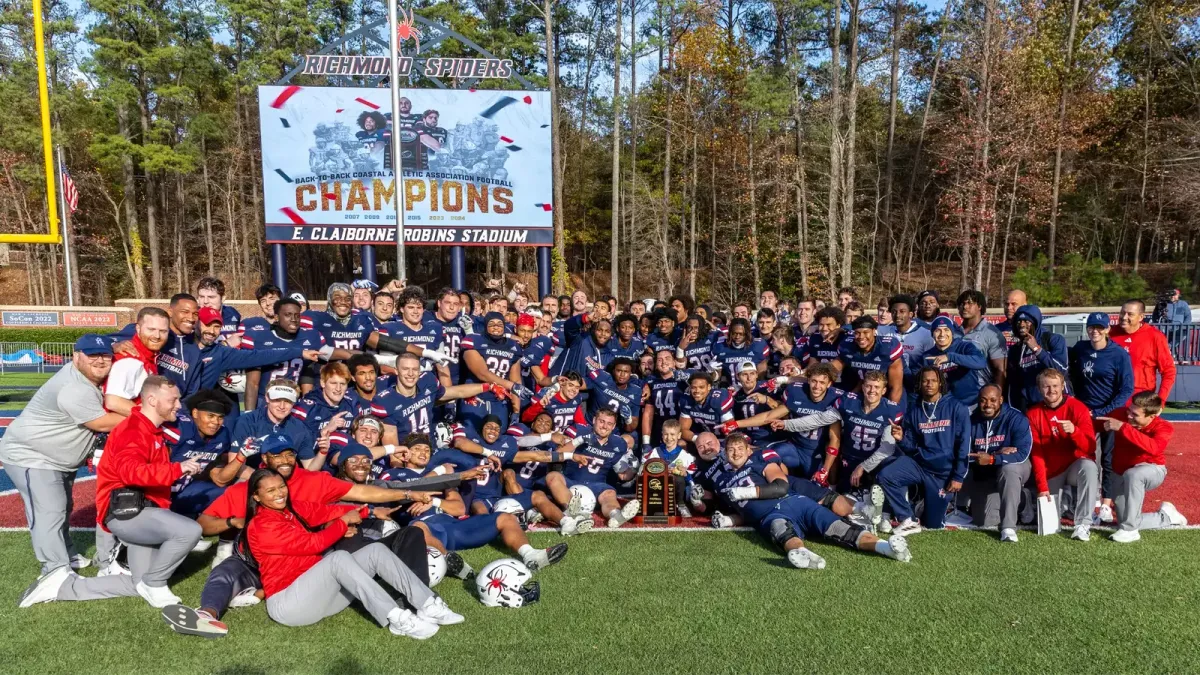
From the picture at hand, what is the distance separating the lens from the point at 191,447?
18.3 ft

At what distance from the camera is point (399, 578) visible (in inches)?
173

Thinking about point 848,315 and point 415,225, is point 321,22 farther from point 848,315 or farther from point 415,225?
point 848,315

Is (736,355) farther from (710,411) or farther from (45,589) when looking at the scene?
(45,589)

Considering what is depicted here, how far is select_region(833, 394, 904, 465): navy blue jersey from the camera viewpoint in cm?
645

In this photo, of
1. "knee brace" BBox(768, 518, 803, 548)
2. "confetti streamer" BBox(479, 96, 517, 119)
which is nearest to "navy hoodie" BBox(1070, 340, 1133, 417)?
"knee brace" BBox(768, 518, 803, 548)

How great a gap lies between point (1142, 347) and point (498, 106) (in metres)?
16.3

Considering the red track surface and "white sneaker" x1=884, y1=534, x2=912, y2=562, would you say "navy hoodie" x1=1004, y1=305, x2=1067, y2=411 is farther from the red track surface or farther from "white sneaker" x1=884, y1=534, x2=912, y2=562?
"white sneaker" x1=884, y1=534, x2=912, y2=562

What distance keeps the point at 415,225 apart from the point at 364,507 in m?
15.5

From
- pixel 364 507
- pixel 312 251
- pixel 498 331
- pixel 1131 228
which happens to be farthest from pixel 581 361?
pixel 1131 228

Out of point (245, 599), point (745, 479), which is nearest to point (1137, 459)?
point (745, 479)

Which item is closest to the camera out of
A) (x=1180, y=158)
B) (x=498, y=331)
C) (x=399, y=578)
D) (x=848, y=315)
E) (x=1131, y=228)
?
(x=399, y=578)

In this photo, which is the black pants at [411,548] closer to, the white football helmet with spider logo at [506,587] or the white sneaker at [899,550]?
the white football helmet with spider logo at [506,587]

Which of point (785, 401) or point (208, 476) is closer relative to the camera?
point (208, 476)

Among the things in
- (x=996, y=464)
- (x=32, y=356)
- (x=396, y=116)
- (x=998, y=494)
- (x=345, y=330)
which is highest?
(x=396, y=116)
